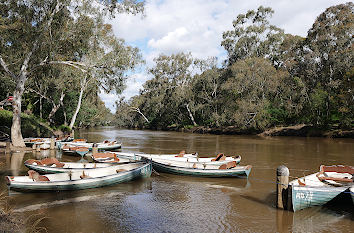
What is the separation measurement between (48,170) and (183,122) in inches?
2364

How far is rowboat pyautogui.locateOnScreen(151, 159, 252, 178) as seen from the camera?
13375mm

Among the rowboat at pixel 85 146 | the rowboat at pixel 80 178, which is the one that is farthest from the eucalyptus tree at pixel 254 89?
the rowboat at pixel 80 178

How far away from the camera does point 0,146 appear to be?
20969mm

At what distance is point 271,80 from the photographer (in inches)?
1825

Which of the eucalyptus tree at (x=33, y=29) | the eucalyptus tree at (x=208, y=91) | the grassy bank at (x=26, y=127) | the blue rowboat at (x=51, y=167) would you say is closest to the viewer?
the blue rowboat at (x=51, y=167)

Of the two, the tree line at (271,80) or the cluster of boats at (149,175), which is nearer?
the cluster of boats at (149,175)

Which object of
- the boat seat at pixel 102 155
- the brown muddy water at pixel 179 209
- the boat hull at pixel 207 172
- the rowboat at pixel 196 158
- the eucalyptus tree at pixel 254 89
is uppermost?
the eucalyptus tree at pixel 254 89

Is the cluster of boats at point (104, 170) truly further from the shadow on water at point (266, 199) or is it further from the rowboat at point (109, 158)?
the shadow on water at point (266, 199)

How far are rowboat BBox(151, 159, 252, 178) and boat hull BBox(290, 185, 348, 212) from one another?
14.0 feet

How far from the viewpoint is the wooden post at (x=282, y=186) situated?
8906 mm

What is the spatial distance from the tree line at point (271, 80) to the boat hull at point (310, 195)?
30.4m

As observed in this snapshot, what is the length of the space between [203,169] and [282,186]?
17.0ft

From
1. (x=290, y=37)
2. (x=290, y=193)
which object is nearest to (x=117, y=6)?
(x=290, y=193)

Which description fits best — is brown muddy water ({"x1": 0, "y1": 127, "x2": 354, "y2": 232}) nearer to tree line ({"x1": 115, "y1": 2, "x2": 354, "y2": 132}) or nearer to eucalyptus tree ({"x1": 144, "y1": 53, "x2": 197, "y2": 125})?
tree line ({"x1": 115, "y1": 2, "x2": 354, "y2": 132})
